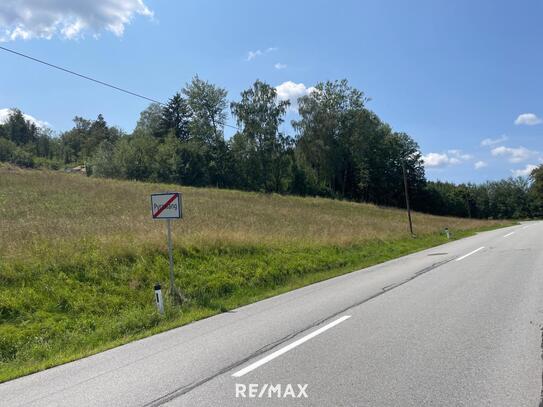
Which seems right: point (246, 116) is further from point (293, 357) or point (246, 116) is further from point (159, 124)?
point (293, 357)

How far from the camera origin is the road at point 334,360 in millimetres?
4598

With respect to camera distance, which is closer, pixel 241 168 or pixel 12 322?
A: pixel 12 322

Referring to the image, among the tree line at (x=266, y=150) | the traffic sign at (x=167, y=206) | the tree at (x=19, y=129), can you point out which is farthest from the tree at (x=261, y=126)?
the tree at (x=19, y=129)

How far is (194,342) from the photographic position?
292 inches

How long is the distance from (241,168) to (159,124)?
21.9m

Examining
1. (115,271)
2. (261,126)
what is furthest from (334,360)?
(261,126)

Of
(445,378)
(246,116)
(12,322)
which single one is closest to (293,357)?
(445,378)

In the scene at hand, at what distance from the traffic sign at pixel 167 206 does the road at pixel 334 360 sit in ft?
10.5

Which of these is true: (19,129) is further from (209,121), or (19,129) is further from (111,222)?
(111,222)

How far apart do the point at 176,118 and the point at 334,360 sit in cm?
8669

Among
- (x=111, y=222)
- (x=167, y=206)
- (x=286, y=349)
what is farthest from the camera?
(x=111, y=222)

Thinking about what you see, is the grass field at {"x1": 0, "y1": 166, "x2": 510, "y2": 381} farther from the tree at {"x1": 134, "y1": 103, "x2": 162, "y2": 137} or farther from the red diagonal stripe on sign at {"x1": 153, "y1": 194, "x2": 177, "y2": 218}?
the tree at {"x1": 134, "y1": 103, "x2": 162, "y2": 137}

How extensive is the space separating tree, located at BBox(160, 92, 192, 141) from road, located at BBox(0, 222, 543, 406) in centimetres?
8070

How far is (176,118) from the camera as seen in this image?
289ft
